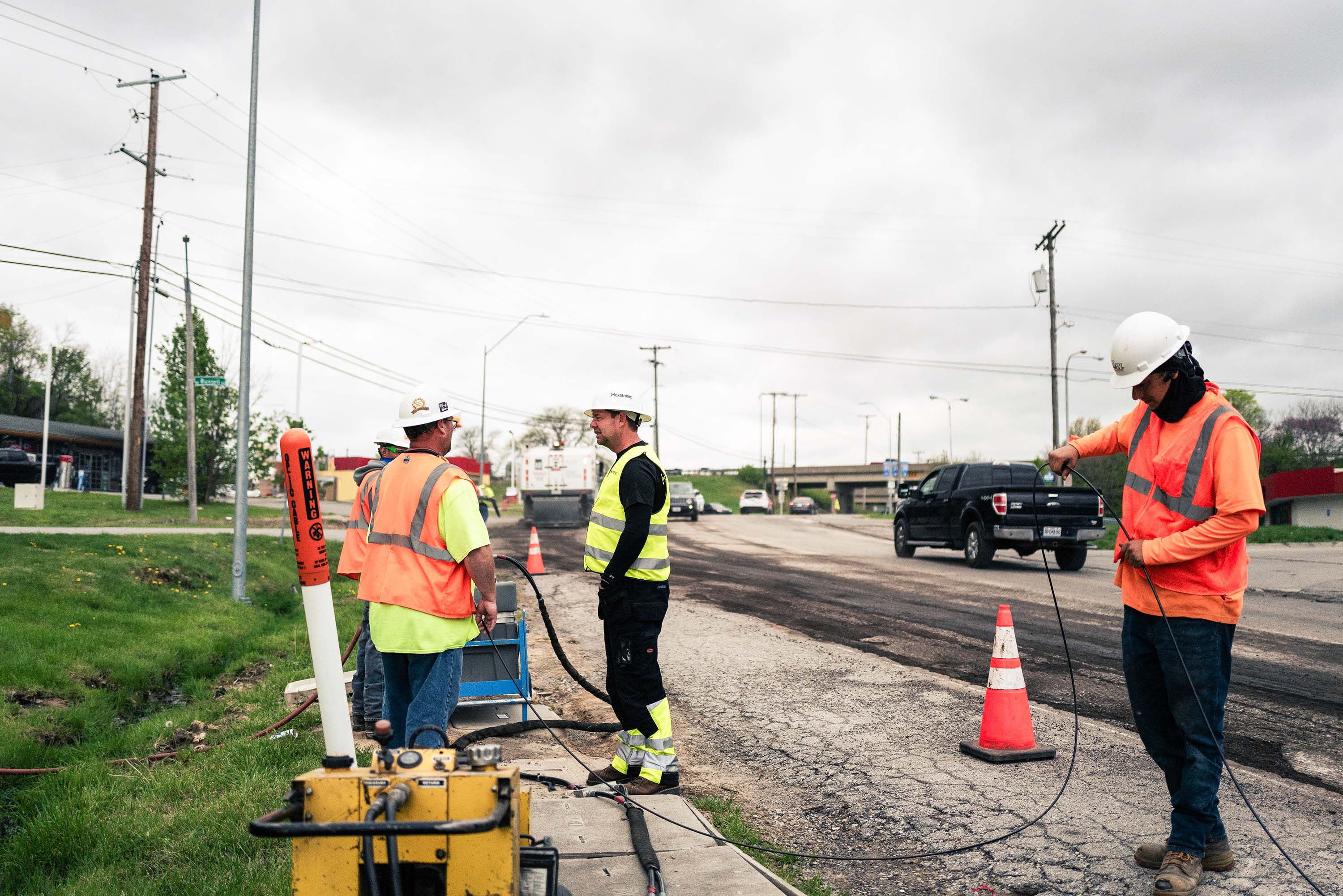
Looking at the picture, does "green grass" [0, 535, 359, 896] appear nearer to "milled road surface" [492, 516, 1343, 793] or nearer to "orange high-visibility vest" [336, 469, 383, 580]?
"orange high-visibility vest" [336, 469, 383, 580]

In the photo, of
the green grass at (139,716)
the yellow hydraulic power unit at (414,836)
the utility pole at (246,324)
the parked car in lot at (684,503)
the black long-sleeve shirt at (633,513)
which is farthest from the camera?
the parked car in lot at (684,503)

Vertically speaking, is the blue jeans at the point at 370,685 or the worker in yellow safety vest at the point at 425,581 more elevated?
the worker in yellow safety vest at the point at 425,581

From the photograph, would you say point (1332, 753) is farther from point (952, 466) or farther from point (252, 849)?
point (952, 466)

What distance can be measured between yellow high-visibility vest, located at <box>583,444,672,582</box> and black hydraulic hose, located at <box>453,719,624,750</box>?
1415 mm

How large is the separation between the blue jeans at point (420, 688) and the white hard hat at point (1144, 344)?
3.04 m

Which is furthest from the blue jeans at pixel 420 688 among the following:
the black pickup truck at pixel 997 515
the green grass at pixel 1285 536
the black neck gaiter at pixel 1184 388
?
the green grass at pixel 1285 536

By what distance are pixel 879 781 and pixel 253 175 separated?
11.9 meters

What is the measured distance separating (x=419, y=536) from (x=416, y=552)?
0.07m

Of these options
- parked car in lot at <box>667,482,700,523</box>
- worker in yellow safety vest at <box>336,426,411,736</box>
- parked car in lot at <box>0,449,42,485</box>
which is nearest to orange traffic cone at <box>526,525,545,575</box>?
worker in yellow safety vest at <box>336,426,411,736</box>

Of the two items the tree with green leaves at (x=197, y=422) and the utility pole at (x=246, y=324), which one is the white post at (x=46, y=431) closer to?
the tree with green leaves at (x=197, y=422)

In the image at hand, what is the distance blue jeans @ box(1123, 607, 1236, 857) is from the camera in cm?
370

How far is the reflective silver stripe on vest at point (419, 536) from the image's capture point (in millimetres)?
4062

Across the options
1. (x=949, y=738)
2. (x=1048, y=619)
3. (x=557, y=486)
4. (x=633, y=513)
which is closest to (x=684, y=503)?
(x=557, y=486)

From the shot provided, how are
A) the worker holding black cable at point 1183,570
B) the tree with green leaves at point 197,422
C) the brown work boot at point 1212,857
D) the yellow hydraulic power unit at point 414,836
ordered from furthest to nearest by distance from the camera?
the tree with green leaves at point 197,422 < the brown work boot at point 1212,857 < the worker holding black cable at point 1183,570 < the yellow hydraulic power unit at point 414,836
